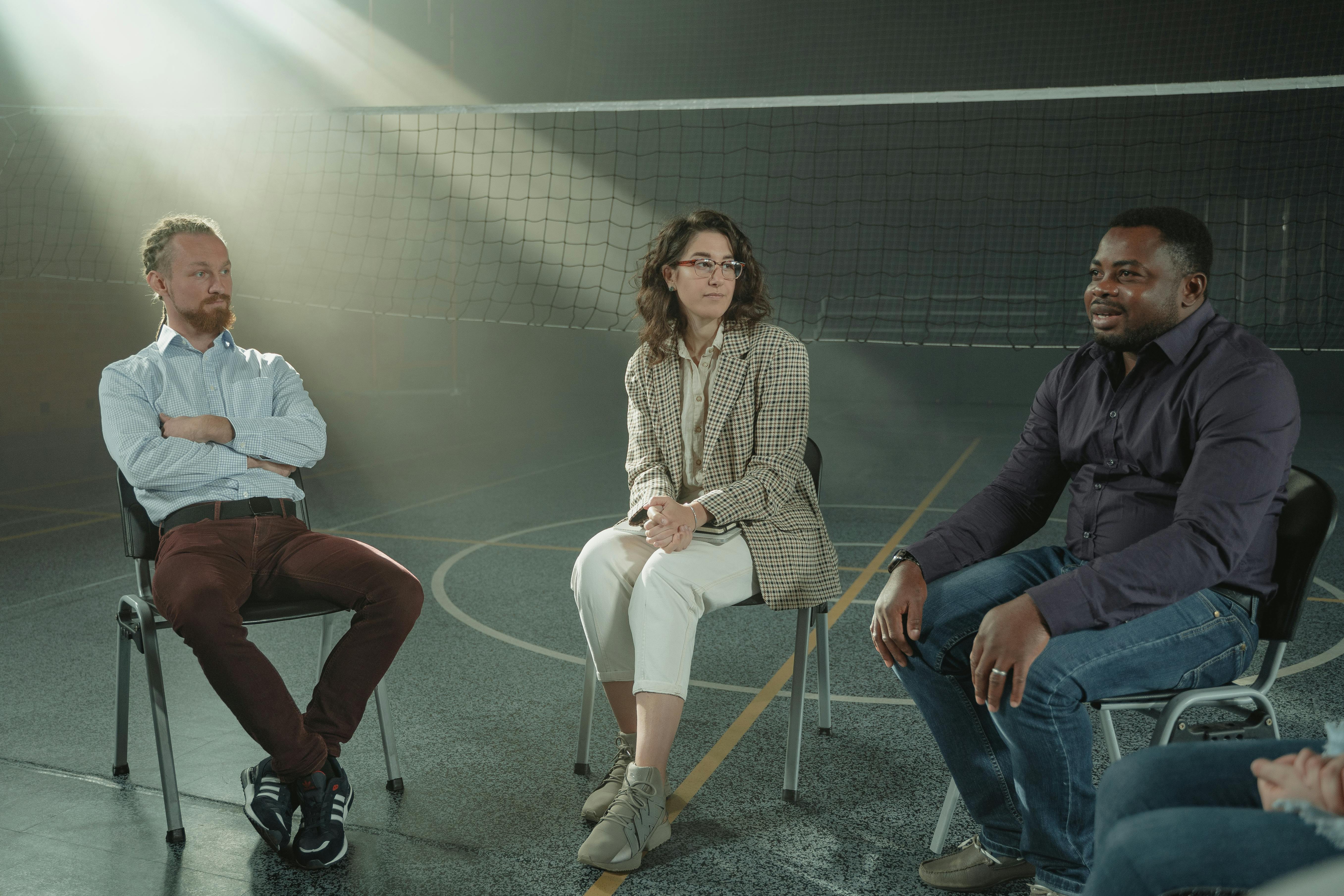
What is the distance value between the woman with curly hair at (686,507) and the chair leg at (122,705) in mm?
1123

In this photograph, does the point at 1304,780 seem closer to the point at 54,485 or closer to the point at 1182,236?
the point at 1182,236

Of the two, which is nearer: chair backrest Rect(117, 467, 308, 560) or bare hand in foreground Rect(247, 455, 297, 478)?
chair backrest Rect(117, 467, 308, 560)

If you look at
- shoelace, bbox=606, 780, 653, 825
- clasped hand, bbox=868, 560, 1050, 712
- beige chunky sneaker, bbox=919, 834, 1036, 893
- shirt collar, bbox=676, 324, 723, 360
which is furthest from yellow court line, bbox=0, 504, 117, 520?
clasped hand, bbox=868, 560, 1050, 712

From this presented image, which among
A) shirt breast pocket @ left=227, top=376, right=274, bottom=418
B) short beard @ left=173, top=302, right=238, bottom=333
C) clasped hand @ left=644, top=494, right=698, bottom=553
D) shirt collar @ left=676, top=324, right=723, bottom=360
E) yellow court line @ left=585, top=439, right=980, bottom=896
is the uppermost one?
short beard @ left=173, top=302, right=238, bottom=333

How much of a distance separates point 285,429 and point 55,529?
145 inches

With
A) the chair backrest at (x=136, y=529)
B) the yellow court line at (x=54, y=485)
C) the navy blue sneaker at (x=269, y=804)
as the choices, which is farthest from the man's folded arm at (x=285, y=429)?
the yellow court line at (x=54, y=485)

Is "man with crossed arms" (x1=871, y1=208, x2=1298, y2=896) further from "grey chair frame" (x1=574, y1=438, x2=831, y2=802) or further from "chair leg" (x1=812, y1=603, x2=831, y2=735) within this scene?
"chair leg" (x1=812, y1=603, x2=831, y2=735)

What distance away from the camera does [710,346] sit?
266cm

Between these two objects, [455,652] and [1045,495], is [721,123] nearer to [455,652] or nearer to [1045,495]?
[455,652]

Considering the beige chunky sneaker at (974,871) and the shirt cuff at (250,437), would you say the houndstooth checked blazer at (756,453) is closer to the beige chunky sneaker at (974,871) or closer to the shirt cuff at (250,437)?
the beige chunky sneaker at (974,871)

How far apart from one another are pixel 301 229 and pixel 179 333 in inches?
306

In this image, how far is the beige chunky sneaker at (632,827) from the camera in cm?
205

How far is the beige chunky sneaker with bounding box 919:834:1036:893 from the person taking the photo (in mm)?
→ 1993

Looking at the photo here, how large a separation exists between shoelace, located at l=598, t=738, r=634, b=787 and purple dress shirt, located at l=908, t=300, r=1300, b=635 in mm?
839
